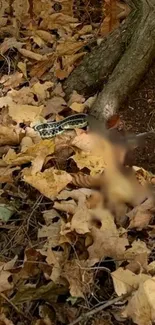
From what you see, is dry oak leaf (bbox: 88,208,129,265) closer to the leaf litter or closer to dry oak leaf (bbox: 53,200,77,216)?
the leaf litter

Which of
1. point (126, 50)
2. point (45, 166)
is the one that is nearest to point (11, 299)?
point (45, 166)

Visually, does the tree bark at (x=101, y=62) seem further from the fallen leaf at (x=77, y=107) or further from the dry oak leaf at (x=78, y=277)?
the dry oak leaf at (x=78, y=277)

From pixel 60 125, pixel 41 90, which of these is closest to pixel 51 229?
pixel 60 125

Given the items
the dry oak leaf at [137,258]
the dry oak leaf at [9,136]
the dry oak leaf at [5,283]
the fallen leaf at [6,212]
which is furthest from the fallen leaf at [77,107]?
the dry oak leaf at [5,283]

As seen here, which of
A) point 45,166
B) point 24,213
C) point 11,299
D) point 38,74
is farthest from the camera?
point 38,74

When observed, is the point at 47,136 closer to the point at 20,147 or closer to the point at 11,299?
the point at 20,147

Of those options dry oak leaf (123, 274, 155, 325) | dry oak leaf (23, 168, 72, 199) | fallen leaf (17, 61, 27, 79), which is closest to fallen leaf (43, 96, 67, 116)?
fallen leaf (17, 61, 27, 79)

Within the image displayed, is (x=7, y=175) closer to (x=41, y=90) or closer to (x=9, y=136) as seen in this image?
(x=9, y=136)
